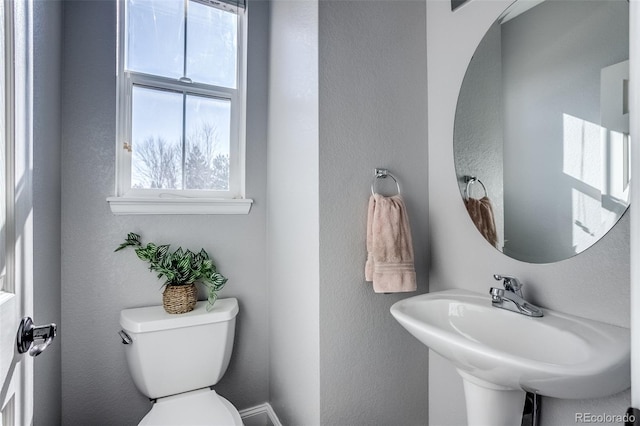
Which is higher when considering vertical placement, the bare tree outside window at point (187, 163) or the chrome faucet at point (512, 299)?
the bare tree outside window at point (187, 163)

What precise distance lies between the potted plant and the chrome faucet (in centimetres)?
107

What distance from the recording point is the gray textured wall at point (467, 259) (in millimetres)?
884

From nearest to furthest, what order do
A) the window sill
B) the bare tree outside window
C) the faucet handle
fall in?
the faucet handle, the window sill, the bare tree outside window

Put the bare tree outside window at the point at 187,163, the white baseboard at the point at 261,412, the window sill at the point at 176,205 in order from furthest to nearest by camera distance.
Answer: the white baseboard at the point at 261,412 < the bare tree outside window at the point at 187,163 < the window sill at the point at 176,205

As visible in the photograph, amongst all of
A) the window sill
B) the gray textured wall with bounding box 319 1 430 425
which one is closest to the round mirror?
the gray textured wall with bounding box 319 1 430 425

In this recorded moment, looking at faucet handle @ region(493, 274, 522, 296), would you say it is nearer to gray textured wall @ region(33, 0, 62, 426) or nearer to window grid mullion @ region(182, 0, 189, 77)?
gray textured wall @ region(33, 0, 62, 426)

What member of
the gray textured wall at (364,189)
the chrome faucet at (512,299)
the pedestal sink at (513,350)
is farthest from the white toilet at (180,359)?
the chrome faucet at (512,299)

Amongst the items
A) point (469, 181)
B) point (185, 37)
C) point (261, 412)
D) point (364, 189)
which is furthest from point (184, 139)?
point (261, 412)

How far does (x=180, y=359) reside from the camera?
4.31 ft

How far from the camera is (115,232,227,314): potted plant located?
4.44ft

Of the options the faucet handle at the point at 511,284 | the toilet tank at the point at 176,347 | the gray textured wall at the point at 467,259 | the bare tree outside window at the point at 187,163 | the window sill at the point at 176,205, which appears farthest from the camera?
the bare tree outside window at the point at 187,163

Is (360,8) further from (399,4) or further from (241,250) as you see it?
(241,250)

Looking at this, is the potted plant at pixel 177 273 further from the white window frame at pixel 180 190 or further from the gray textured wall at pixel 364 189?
the gray textured wall at pixel 364 189

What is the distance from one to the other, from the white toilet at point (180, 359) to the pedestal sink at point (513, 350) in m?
0.80
